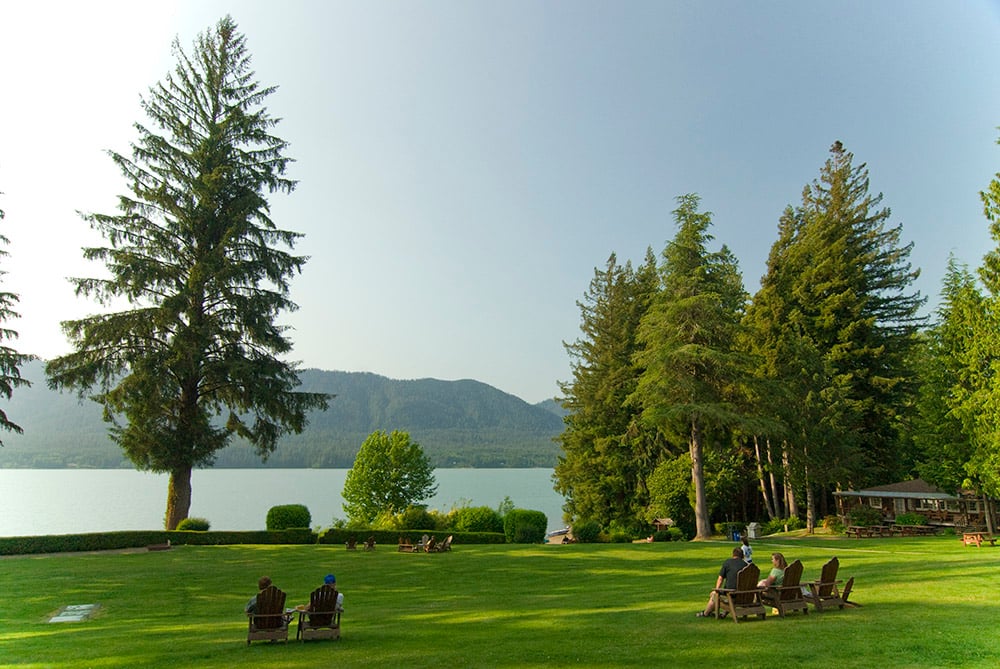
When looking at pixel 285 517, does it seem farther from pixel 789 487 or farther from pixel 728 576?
pixel 789 487

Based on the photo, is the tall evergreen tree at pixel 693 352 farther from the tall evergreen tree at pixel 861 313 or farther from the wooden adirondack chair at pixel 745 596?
the wooden adirondack chair at pixel 745 596

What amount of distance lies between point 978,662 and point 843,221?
45548mm

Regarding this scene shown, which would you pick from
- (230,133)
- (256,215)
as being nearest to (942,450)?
(256,215)

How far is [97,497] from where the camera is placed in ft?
317

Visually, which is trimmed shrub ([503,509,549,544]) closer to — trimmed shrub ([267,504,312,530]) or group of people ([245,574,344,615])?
trimmed shrub ([267,504,312,530])

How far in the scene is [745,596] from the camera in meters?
10.3

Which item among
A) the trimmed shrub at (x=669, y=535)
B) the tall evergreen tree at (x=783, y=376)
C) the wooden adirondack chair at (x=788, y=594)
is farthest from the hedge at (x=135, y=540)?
the wooden adirondack chair at (x=788, y=594)

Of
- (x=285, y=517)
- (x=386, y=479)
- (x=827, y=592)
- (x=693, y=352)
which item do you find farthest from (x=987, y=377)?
(x=386, y=479)

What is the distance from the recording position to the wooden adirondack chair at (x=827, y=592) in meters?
10.7

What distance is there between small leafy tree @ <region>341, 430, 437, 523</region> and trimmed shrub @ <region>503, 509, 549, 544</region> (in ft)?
48.4

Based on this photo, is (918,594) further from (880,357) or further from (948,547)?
(880,357)

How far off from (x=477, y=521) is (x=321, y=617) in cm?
2493

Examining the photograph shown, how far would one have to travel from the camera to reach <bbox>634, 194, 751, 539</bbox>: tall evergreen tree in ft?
104

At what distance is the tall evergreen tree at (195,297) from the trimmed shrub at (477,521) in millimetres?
9664
